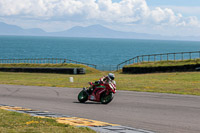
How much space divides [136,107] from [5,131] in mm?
6333

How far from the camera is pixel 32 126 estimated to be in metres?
8.41

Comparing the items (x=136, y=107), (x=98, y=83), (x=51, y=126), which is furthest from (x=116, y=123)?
(x=98, y=83)

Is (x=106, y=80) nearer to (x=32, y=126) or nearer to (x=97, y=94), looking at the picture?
(x=97, y=94)

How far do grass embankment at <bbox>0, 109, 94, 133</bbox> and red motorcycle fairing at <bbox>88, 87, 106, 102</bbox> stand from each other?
4.53 metres

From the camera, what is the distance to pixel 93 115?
37.1 feet

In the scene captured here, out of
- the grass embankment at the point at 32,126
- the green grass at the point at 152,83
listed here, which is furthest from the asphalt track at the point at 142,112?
the green grass at the point at 152,83

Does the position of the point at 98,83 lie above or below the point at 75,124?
above

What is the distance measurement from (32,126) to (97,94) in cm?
585

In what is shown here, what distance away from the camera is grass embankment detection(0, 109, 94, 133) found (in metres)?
7.76

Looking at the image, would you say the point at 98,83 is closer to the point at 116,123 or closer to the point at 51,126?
the point at 116,123

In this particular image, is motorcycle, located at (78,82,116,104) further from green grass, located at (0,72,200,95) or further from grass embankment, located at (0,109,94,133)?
green grass, located at (0,72,200,95)

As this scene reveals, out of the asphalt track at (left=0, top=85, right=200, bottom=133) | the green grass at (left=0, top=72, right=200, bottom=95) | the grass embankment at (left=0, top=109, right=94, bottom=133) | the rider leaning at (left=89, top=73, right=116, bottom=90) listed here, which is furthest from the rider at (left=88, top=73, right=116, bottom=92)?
the green grass at (left=0, top=72, right=200, bottom=95)

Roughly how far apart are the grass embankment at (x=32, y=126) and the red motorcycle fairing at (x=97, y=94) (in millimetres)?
4529

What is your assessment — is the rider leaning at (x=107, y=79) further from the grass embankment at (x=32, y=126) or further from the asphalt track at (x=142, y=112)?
the grass embankment at (x=32, y=126)
